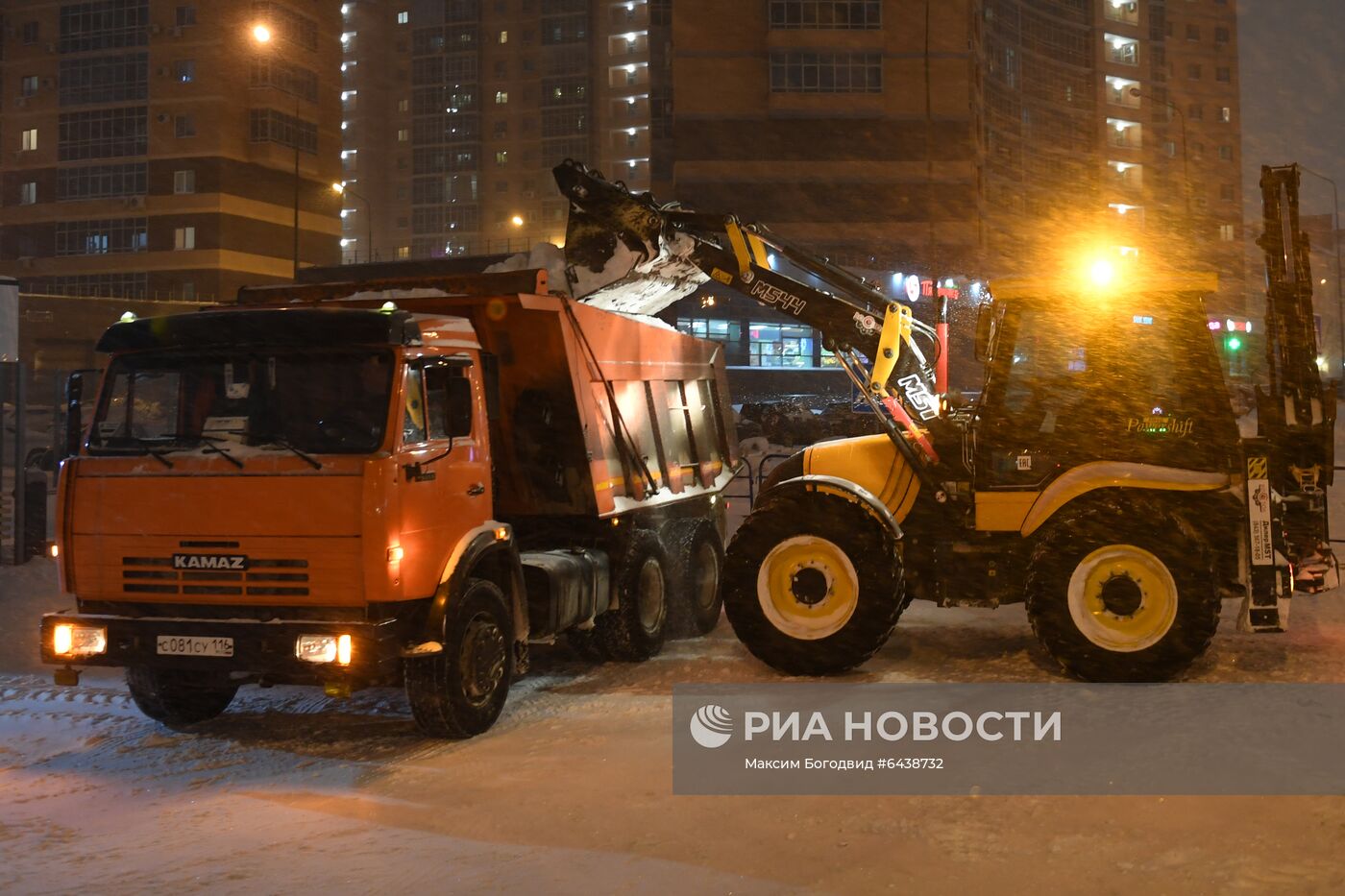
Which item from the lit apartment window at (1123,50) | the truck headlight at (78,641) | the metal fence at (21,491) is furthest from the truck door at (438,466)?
the lit apartment window at (1123,50)

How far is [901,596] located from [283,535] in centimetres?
442

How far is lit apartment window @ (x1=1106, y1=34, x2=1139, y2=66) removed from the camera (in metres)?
103

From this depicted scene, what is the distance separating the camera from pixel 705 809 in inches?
240

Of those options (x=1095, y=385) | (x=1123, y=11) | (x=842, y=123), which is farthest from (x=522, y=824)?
(x=1123, y=11)

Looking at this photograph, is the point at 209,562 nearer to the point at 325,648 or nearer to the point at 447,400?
the point at 325,648

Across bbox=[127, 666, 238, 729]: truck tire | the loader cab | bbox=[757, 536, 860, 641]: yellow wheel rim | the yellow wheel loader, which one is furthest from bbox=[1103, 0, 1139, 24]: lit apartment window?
bbox=[127, 666, 238, 729]: truck tire

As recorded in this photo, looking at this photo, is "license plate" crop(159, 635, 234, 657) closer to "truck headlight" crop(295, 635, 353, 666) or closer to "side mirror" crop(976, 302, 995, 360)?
"truck headlight" crop(295, 635, 353, 666)

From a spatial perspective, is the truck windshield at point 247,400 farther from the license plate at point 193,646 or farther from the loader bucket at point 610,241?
the loader bucket at point 610,241

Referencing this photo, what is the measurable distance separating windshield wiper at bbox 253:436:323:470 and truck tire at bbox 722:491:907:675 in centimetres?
345

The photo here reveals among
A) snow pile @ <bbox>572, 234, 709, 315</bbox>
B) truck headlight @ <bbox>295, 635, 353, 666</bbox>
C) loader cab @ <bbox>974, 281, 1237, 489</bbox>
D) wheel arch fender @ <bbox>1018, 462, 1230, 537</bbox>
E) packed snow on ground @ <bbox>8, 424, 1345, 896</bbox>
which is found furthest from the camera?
snow pile @ <bbox>572, 234, 709, 315</bbox>

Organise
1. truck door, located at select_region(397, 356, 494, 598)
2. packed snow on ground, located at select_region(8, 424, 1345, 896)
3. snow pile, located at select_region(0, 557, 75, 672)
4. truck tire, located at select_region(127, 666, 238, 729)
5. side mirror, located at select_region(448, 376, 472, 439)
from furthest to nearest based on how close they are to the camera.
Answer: snow pile, located at select_region(0, 557, 75, 672), truck tire, located at select_region(127, 666, 238, 729), side mirror, located at select_region(448, 376, 472, 439), truck door, located at select_region(397, 356, 494, 598), packed snow on ground, located at select_region(8, 424, 1345, 896)

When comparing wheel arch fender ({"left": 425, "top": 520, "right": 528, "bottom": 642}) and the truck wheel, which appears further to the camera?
the truck wheel

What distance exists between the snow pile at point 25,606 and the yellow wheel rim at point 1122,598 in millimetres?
7562

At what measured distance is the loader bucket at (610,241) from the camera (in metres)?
10.5
